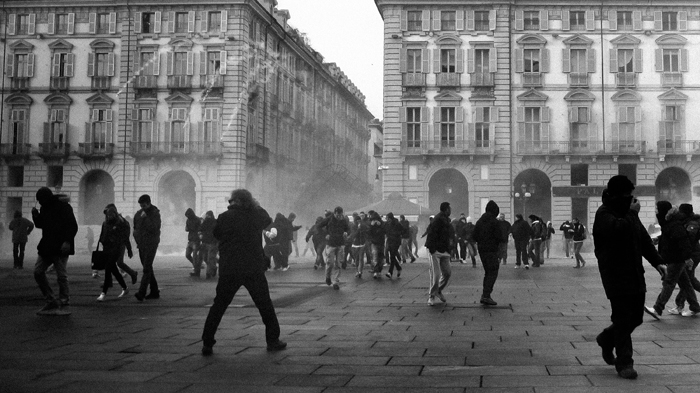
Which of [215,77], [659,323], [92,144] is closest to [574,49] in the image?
[215,77]

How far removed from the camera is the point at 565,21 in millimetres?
43844

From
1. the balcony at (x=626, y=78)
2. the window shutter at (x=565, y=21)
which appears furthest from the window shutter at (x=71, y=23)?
the balcony at (x=626, y=78)

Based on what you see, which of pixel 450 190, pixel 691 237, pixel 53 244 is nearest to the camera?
pixel 691 237

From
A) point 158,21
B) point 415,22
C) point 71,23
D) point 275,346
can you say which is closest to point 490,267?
point 275,346

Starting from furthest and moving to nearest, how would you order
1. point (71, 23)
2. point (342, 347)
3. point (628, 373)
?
point (71, 23) < point (342, 347) < point (628, 373)

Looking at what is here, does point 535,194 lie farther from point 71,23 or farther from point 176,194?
point 71,23

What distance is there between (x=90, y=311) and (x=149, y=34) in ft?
119

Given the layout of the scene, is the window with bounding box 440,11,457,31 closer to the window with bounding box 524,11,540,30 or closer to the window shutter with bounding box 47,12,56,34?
the window with bounding box 524,11,540,30

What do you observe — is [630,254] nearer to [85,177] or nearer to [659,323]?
[659,323]

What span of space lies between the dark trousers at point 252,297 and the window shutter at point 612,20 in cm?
3998

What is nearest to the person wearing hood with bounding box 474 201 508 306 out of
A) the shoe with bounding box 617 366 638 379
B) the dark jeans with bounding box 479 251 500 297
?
the dark jeans with bounding box 479 251 500 297

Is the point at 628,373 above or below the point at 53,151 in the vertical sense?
below

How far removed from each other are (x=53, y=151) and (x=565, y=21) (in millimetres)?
30030

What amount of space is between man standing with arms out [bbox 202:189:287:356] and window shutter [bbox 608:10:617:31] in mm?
39772
